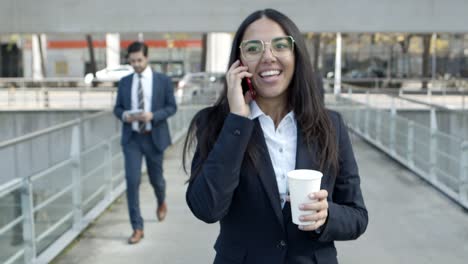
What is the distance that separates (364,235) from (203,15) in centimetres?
887

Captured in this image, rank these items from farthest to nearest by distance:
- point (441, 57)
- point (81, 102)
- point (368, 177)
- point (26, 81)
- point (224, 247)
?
point (441, 57), point (26, 81), point (81, 102), point (368, 177), point (224, 247)

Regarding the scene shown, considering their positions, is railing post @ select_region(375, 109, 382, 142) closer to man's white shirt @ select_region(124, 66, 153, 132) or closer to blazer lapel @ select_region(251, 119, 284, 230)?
man's white shirt @ select_region(124, 66, 153, 132)

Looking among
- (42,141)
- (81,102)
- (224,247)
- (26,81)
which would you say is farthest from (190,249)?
(26,81)

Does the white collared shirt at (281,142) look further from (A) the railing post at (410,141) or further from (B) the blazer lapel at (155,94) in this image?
(A) the railing post at (410,141)

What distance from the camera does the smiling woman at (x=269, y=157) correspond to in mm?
1872

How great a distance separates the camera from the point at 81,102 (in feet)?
63.9

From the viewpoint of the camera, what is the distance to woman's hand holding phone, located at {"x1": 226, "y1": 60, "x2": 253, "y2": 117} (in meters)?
1.88

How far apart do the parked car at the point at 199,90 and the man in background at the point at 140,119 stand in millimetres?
6718

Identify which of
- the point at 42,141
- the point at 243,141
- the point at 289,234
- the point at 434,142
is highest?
the point at 243,141

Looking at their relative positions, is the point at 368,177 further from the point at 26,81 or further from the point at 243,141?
the point at 26,81

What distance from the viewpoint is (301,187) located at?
1738 millimetres

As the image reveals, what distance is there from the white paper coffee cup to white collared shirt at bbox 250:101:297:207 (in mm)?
151

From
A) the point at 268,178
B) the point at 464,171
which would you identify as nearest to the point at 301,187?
the point at 268,178

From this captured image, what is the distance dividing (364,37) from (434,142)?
97.3ft
